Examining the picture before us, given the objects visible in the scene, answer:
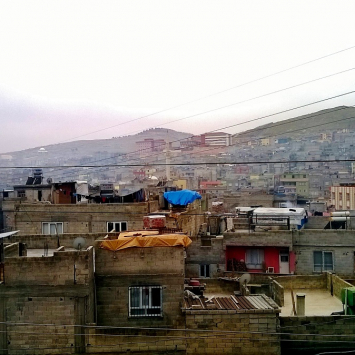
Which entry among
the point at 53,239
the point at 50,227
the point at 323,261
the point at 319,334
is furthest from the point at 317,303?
the point at 50,227

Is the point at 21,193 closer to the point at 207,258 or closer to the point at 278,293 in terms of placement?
the point at 207,258

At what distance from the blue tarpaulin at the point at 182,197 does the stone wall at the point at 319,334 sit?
1399 cm

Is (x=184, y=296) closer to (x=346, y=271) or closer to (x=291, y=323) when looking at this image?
(x=291, y=323)

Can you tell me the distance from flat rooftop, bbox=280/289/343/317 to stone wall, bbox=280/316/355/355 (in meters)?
1.27

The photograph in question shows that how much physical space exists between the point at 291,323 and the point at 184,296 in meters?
3.52

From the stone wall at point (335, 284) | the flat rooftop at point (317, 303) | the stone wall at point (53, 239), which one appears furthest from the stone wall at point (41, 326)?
the stone wall at point (335, 284)

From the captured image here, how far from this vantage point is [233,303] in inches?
631

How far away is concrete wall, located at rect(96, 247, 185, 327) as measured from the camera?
15.6 metres

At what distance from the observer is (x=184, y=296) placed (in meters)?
16.6

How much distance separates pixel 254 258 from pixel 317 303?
20.3 feet

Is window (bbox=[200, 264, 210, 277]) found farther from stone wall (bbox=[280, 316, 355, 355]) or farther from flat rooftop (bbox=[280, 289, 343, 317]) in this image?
stone wall (bbox=[280, 316, 355, 355])

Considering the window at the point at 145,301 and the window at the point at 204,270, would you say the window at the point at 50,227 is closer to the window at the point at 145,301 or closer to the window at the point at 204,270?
the window at the point at 204,270

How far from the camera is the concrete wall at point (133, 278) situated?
1564 cm

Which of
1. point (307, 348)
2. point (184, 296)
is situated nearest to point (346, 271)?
point (307, 348)
